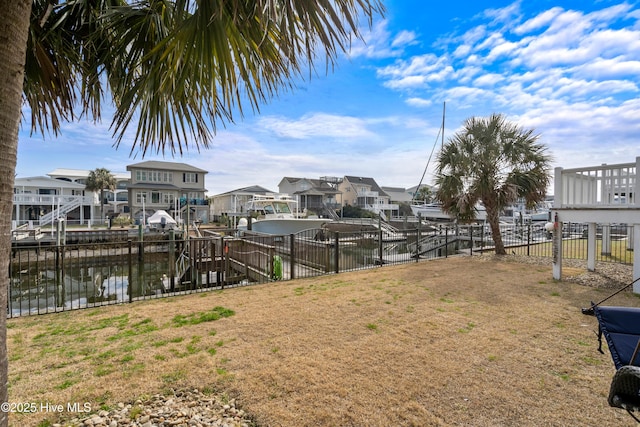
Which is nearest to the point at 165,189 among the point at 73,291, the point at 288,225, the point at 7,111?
the point at 288,225

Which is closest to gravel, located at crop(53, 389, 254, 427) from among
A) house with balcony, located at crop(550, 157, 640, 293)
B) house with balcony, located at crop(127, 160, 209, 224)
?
house with balcony, located at crop(550, 157, 640, 293)

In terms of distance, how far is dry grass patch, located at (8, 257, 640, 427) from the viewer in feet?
8.44

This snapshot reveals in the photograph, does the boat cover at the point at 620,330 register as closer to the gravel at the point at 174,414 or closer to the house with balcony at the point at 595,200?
the gravel at the point at 174,414

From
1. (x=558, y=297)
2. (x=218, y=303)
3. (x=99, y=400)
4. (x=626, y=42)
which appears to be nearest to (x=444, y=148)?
(x=626, y=42)

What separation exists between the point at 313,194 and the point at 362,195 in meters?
9.18

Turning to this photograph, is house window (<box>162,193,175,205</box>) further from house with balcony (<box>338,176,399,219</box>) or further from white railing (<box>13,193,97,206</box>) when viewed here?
house with balcony (<box>338,176,399,219</box>)

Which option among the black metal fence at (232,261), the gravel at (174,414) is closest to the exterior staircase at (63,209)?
the black metal fence at (232,261)

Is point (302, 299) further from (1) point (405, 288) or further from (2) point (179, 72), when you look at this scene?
(2) point (179, 72)

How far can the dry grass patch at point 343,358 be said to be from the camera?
2572mm

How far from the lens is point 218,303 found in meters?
5.85

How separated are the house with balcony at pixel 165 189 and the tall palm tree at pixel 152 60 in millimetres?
30151

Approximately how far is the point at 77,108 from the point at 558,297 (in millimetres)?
8315

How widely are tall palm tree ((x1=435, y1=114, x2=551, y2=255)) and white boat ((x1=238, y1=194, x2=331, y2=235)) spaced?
29.1 feet

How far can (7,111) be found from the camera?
1417 millimetres
